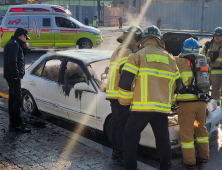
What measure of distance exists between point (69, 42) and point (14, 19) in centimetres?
283

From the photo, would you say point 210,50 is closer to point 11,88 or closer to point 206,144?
point 206,144

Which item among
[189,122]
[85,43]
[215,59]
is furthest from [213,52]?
[85,43]

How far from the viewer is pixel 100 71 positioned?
536cm

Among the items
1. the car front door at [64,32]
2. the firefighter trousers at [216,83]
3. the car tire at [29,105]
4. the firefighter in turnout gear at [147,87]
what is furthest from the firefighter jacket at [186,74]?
the car front door at [64,32]

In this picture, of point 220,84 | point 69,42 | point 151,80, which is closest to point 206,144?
point 151,80

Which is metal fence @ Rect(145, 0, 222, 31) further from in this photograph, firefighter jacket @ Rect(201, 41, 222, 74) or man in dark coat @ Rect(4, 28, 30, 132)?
man in dark coat @ Rect(4, 28, 30, 132)

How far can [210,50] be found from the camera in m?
6.64

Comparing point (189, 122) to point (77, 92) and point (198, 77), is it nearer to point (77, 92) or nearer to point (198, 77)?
point (198, 77)

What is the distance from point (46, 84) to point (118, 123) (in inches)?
83.4

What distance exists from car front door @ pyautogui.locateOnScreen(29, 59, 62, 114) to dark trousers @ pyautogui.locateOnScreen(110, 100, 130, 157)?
1.68 meters

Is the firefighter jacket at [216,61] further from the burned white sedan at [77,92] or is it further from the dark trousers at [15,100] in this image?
the dark trousers at [15,100]

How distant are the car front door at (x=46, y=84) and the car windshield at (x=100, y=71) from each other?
2.38 feet

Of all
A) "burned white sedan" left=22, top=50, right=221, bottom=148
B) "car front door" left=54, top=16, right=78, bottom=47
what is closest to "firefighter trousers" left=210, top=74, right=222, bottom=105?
"burned white sedan" left=22, top=50, right=221, bottom=148

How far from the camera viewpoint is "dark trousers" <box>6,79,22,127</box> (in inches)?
206
